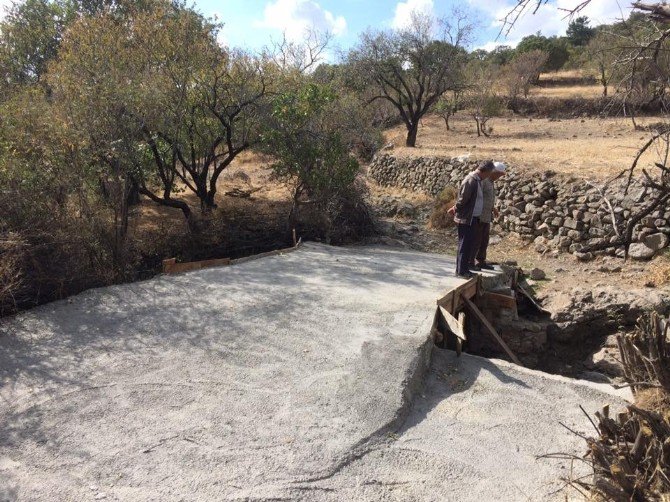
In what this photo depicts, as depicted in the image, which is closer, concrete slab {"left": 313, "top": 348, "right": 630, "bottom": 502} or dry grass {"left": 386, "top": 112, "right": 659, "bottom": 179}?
concrete slab {"left": 313, "top": 348, "right": 630, "bottom": 502}

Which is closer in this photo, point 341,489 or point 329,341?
point 341,489

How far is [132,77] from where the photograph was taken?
9500 mm

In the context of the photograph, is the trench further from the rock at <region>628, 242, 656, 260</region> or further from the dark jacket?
the rock at <region>628, 242, 656, 260</region>

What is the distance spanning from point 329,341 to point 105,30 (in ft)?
27.9

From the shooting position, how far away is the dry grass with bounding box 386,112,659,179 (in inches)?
514

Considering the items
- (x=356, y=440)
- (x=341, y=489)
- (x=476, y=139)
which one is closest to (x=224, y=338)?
(x=356, y=440)

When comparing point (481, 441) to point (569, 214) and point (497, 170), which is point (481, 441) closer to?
point (497, 170)

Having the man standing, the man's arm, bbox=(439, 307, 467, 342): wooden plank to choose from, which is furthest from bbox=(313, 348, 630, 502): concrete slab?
the man's arm

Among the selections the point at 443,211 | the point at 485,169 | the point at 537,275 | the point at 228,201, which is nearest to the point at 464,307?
the point at 485,169

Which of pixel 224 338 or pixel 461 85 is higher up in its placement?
pixel 461 85

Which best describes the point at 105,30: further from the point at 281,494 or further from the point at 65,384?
the point at 281,494

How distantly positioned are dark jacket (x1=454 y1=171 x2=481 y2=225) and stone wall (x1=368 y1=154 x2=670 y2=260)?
12.1ft

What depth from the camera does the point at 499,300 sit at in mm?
8180

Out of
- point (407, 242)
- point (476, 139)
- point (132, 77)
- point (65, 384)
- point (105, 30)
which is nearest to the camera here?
point (65, 384)
